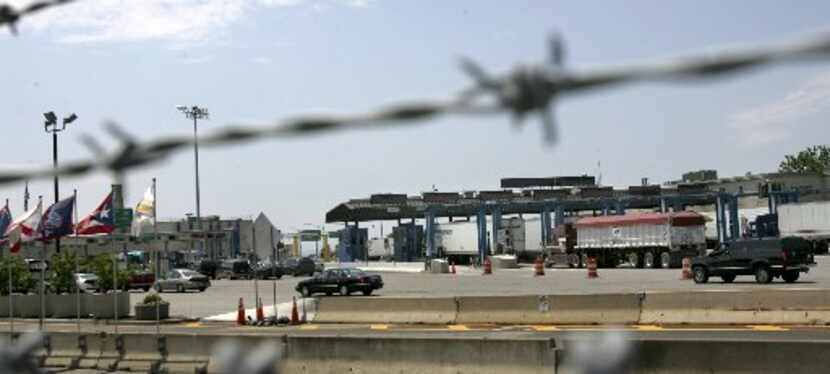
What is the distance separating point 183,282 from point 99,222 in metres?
24.1

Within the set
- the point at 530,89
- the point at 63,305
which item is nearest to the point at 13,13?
the point at 530,89

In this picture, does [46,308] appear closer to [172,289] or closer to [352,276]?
[352,276]

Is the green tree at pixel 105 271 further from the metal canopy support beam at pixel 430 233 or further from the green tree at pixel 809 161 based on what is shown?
the green tree at pixel 809 161

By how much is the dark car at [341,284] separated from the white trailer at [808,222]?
45699 mm

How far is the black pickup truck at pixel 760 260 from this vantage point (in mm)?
36062

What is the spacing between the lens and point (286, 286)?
52.5 m

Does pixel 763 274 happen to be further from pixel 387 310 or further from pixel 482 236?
pixel 482 236

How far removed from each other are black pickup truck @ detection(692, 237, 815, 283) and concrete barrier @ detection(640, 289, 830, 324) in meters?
→ 15.6

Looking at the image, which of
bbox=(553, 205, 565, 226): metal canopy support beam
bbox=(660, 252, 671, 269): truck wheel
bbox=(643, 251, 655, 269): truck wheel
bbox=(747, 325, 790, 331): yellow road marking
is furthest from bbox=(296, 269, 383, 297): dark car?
bbox=(553, 205, 565, 226): metal canopy support beam

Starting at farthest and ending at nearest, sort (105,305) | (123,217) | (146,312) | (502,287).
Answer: (502,287), (105,305), (146,312), (123,217)

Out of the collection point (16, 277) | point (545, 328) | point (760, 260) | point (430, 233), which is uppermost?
point (430, 233)

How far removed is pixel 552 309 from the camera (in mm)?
23766

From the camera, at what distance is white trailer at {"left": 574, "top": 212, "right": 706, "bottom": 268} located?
186 ft

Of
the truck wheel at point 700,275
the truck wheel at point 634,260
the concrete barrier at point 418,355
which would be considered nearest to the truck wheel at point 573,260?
the truck wheel at point 634,260
